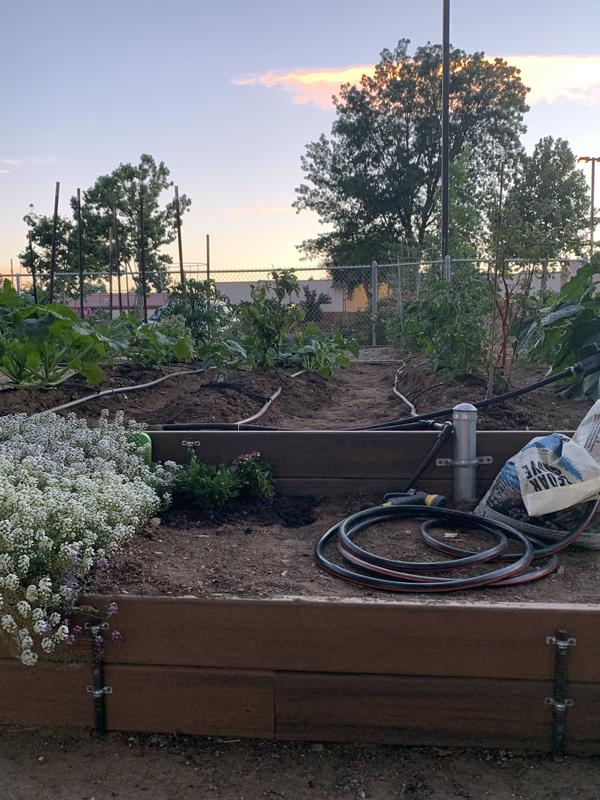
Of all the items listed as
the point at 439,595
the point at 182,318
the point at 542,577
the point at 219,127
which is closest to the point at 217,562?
the point at 439,595

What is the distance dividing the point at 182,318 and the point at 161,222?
21.7 m

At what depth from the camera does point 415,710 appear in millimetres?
1858

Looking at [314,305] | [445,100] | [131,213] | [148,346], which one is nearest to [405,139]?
[131,213]

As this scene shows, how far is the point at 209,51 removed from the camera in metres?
8.48

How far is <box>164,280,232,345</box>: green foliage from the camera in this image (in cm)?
910

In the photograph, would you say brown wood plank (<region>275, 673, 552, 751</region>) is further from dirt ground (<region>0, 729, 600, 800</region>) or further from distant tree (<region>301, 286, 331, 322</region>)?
distant tree (<region>301, 286, 331, 322</region>)

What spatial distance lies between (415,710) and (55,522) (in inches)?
43.2

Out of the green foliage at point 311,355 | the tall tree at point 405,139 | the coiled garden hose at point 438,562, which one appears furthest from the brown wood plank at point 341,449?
the tall tree at point 405,139

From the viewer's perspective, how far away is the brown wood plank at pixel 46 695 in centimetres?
197

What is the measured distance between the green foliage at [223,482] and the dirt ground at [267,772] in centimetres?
119

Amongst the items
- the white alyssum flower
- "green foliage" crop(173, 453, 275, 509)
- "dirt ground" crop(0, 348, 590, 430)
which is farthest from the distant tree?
the white alyssum flower

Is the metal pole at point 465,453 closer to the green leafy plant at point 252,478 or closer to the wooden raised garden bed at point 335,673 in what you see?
the green leafy plant at point 252,478

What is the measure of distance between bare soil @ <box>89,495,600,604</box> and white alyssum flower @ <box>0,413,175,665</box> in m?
0.12

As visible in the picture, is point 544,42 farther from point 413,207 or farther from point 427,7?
point 413,207
